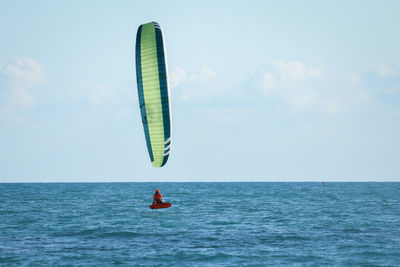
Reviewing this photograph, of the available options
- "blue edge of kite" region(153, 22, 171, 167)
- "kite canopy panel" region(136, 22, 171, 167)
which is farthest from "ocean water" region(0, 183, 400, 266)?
"blue edge of kite" region(153, 22, 171, 167)

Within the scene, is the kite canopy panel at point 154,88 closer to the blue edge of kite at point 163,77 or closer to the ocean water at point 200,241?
the blue edge of kite at point 163,77

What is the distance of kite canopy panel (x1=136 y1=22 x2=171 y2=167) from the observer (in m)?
24.7

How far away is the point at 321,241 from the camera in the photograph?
28.3m

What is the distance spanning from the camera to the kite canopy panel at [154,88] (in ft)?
80.9

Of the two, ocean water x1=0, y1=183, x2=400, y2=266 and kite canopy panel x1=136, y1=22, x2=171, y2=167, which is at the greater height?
kite canopy panel x1=136, y1=22, x2=171, y2=167

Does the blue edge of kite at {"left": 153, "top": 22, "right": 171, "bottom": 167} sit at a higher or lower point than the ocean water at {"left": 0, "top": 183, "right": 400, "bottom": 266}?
higher

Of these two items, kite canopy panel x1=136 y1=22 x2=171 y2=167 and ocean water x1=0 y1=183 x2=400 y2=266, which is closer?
ocean water x1=0 y1=183 x2=400 y2=266

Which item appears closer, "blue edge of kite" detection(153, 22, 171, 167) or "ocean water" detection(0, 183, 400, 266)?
"ocean water" detection(0, 183, 400, 266)

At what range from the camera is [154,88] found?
81.4ft

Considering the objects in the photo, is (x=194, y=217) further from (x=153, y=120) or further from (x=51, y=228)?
(x=153, y=120)

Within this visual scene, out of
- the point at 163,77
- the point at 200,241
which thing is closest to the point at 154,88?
the point at 163,77

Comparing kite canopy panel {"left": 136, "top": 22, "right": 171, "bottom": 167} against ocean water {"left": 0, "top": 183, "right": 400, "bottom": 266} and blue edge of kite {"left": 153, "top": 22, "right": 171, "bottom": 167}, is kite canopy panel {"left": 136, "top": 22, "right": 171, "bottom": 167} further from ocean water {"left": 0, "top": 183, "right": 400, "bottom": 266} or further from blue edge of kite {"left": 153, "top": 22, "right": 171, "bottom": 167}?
ocean water {"left": 0, "top": 183, "right": 400, "bottom": 266}

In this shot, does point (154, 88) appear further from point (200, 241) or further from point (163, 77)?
point (200, 241)

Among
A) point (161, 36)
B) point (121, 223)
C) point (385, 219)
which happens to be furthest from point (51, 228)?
point (385, 219)
